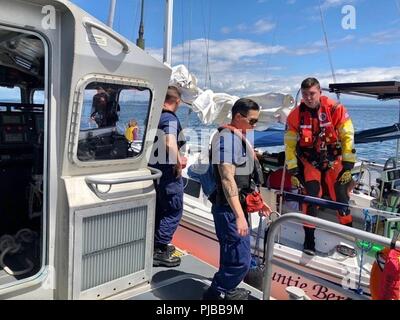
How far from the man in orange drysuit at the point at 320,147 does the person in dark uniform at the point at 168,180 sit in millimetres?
1403

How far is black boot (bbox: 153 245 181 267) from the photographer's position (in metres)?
3.60

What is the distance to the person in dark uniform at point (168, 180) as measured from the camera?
11.6 feet

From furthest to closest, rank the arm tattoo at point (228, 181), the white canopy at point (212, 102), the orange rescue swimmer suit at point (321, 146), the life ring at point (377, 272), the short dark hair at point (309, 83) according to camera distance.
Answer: the white canopy at point (212, 102) < the orange rescue swimmer suit at point (321, 146) < the short dark hair at point (309, 83) < the arm tattoo at point (228, 181) < the life ring at point (377, 272)

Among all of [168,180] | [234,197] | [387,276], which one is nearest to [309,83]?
[168,180]

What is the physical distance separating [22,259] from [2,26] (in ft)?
5.76

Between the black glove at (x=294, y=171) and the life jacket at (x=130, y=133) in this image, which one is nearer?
the life jacket at (x=130, y=133)

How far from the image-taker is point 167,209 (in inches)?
147

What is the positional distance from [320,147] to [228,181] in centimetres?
194

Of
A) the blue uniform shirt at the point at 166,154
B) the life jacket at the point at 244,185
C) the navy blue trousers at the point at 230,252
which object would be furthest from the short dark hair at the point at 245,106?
the blue uniform shirt at the point at 166,154

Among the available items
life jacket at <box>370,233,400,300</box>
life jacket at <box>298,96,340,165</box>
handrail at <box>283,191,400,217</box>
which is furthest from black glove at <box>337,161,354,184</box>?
life jacket at <box>370,233,400,300</box>

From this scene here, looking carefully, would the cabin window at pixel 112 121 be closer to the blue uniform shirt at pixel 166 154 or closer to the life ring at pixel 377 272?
the blue uniform shirt at pixel 166 154

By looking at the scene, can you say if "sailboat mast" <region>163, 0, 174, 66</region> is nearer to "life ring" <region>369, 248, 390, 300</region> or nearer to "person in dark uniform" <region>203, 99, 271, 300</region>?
"person in dark uniform" <region>203, 99, 271, 300</region>

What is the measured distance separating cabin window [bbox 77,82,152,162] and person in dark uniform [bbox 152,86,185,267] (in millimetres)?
585
